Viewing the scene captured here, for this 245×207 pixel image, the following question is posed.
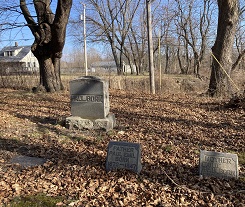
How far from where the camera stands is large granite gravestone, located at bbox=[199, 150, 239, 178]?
3.20 meters

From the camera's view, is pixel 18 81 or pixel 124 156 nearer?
pixel 124 156

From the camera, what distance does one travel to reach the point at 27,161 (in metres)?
4.06

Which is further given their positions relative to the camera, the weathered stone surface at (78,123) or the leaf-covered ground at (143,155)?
the weathered stone surface at (78,123)

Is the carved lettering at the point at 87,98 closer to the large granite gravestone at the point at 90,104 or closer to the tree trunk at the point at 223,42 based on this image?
the large granite gravestone at the point at 90,104

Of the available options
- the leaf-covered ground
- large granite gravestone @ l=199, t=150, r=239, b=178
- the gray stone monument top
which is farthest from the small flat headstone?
large granite gravestone @ l=199, t=150, r=239, b=178

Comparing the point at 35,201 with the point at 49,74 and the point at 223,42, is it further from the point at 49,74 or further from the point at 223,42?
the point at 49,74

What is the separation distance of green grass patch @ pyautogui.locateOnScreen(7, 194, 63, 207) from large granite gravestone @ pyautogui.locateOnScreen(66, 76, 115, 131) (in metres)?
2.91

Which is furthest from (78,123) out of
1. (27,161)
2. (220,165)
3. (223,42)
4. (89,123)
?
(223,42)

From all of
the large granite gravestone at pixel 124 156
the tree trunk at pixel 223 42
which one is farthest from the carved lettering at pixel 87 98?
the tree trunk at pixel 223 42

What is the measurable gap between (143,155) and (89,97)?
2.42 meters

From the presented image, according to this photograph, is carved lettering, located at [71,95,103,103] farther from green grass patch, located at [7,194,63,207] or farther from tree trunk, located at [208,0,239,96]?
tree trunk, located at [208,0,239,96]

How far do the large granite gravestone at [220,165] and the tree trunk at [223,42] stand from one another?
22.7ft

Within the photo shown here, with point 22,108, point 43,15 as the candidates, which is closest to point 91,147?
point 22,108

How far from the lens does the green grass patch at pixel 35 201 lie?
280 cm
